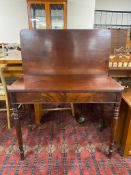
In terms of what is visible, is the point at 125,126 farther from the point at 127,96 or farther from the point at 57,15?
the point at 57,15

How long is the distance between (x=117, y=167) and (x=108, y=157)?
0.12 meters

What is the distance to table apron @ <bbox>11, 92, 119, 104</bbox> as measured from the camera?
3.55 feet

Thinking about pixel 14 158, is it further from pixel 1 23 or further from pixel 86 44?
pixel 1 23

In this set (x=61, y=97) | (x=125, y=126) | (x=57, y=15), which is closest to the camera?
(x=61, y=97)

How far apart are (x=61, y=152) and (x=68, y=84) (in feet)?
2.56

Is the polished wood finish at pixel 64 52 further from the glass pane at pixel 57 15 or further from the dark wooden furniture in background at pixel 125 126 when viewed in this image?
the glass pane at pixel 57 15

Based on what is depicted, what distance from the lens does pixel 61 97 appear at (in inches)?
43.3

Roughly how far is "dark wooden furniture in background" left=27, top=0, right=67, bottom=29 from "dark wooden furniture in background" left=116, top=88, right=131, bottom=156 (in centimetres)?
306

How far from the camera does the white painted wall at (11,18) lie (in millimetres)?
4105

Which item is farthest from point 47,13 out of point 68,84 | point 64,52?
point 68,84

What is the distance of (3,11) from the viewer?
4164mm

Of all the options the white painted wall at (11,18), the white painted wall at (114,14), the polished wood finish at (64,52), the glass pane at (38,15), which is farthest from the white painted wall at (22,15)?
the polished wood finish at (64,52)

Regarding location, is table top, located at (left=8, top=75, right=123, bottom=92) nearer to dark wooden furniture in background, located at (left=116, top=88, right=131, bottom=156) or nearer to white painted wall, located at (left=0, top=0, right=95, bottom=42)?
dark wooden furniture in background, located at (left=116, top=88, right=131, bottom=156)

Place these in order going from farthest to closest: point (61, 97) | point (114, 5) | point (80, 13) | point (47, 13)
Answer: point (114, 5) < point (80, 13) < point (47, 13) < point (61, 97)
